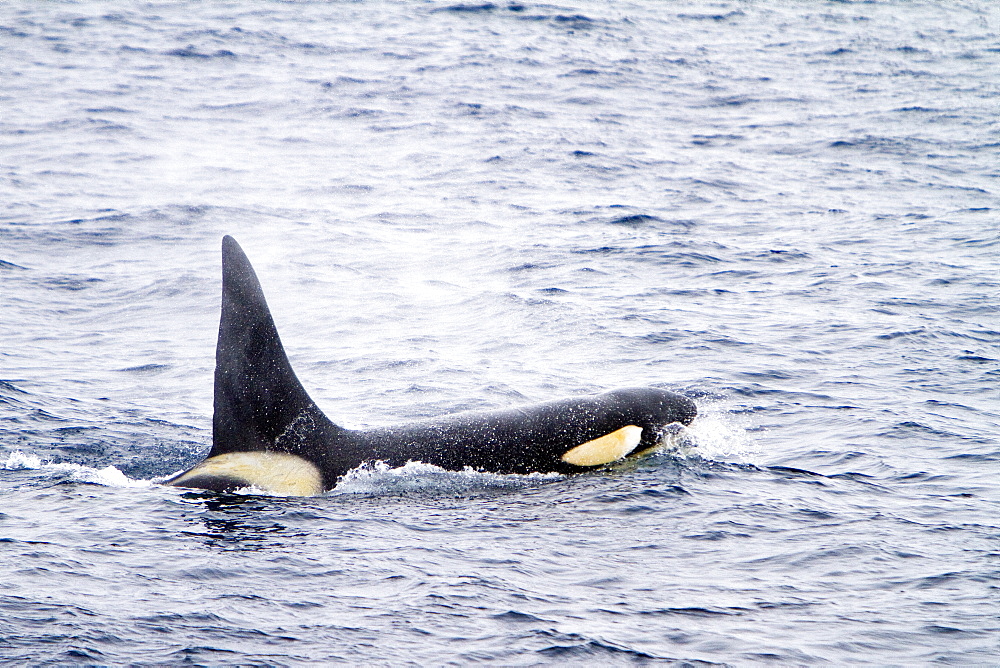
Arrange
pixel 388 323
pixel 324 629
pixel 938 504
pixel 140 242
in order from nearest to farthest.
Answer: pixel 324 629, pixel 938 504, pixel 388 323, pixel 140 242

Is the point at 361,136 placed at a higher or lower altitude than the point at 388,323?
Answer: higher

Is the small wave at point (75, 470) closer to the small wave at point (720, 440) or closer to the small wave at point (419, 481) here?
the small wave at point (419, 481)

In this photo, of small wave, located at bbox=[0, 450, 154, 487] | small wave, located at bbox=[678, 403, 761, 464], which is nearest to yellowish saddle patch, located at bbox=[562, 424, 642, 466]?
small wave, located at bbox=[678, 403, 761, 464]

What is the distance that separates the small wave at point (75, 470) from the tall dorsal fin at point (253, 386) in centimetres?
98

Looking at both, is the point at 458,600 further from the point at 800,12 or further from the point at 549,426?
the point at 800,12

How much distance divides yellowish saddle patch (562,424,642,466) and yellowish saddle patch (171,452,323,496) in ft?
7.04

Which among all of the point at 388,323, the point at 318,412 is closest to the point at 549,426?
the point at 318,412

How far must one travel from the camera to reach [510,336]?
14.8m

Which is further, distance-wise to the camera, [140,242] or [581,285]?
[140,242]

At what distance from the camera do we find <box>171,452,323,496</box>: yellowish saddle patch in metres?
9.20

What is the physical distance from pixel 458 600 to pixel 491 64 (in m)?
29.2

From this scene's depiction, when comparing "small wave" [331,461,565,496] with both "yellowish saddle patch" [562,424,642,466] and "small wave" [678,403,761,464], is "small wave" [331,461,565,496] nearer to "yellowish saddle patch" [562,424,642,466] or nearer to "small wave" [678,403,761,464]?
"yellowish saddle patch" [562,424,642,466]

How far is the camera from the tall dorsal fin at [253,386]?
29.8 ft

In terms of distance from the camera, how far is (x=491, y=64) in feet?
115
